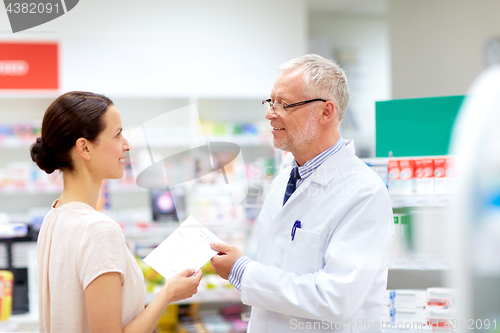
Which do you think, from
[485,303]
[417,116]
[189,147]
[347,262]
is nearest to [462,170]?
[485,303]

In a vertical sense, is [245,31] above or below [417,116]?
above

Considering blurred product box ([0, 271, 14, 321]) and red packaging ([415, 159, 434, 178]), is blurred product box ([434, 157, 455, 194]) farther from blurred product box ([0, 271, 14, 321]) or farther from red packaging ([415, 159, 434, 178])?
blurred product box ([0, 271, 14, 321])

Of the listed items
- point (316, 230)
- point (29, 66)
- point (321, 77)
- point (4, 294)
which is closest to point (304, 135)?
point (321, 77)

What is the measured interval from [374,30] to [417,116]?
4004 millimetres

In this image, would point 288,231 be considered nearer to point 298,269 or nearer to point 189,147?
point 298,269

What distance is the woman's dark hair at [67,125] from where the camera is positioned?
1300mm

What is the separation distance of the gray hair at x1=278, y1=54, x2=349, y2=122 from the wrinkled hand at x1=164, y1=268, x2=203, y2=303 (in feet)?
2.49

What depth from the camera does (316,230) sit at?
1479mm

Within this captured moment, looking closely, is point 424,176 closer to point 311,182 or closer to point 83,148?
point 311,182

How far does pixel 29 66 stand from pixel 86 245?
361 centimetres

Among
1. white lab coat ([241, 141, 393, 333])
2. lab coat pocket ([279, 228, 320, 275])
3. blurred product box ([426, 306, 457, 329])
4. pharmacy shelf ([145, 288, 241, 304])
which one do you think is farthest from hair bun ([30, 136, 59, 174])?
pharmacy shelf ([145, 288, 241, 304])

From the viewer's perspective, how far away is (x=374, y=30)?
5.64 m

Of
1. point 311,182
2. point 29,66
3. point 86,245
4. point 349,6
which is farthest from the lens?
point 349,6

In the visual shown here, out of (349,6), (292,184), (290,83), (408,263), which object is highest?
(349,6)
